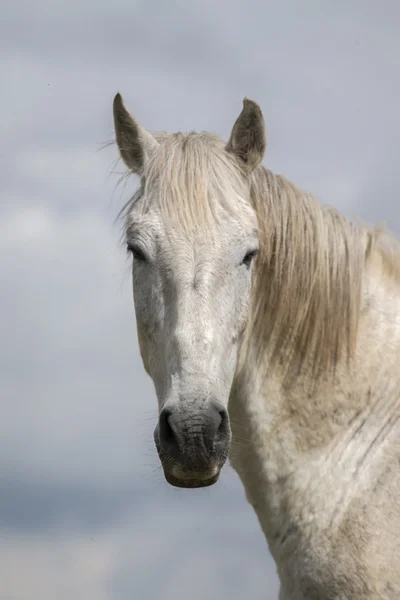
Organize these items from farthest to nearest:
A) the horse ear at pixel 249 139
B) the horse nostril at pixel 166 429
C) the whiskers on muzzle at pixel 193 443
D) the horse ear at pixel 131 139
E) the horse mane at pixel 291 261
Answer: the horse ear at pixel 131 139, the horse ear at pixel 249 139, the horse mane at pixel 291 261, the horse nostril at pixel 166 429, the whiskers on muzzle at pixel 193 443

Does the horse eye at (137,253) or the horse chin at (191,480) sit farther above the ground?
the horse eye at (137,253)

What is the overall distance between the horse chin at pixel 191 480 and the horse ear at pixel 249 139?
2603 millimetres

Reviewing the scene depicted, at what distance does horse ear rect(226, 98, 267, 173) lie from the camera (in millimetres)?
7234

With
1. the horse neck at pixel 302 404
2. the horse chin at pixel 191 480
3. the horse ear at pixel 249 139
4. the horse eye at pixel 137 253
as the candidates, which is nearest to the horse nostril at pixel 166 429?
the horse chin at pixel 191 480

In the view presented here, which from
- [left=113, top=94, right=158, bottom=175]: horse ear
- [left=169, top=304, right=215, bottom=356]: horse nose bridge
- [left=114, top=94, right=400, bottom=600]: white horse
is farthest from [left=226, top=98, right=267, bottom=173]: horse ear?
[left=169, top=304, right=215, bottom=356]: horse nose bridge

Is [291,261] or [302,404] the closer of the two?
[302,404]

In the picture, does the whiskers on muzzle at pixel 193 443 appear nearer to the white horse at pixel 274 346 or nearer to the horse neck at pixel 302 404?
the white horse at pixel 274 346

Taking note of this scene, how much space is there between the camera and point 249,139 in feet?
24.0

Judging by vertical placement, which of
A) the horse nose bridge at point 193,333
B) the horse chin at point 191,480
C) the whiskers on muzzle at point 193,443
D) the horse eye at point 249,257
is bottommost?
the horse chin at point 191,480

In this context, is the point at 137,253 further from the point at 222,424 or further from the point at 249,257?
the point at 222,424

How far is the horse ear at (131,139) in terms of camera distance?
7.47 meters

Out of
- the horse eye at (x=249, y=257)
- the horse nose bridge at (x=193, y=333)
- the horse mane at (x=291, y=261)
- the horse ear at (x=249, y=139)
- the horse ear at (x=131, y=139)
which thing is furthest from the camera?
the horse ear at (x=131, y=139)

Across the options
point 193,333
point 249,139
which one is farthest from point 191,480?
point 249,139

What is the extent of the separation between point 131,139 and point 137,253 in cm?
128
